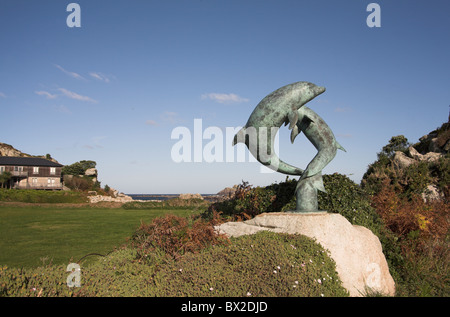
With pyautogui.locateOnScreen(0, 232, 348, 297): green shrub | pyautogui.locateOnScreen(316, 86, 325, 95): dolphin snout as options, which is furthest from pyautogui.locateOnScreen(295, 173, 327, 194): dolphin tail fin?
pyautogui.locateOnScreen(316, 86, 325, 95): dolphin snout

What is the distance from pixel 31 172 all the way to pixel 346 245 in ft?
187

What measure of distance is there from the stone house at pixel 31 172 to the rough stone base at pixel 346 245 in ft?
177

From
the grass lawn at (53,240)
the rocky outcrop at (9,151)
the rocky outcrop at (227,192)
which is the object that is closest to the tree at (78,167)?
the rocky outcrop at (9,151)

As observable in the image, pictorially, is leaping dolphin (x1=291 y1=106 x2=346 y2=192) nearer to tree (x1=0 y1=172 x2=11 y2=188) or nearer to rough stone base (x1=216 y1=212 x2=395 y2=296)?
rough stone base (x1=216 y1=212 x2=395 y2=296)

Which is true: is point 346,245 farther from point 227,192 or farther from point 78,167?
point 78,167

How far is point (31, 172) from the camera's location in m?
49.5

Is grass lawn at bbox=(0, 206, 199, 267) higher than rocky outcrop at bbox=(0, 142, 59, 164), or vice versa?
rocky outcrop at bbox=(0, 142, 59, 164)

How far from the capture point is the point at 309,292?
380 centimetres

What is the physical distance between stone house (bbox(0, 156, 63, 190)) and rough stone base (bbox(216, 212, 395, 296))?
53.8 metres

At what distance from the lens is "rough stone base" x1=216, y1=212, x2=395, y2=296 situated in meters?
4.90

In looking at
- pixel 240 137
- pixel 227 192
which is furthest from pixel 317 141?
pixel 227 192

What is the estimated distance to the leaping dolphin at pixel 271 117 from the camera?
5742mm

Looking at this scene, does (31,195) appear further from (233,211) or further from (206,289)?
(206,289)

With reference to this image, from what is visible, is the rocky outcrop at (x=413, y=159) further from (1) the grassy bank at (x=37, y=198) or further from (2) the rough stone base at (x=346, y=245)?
(1) the grassy bank at (x=37, y=198)
